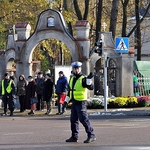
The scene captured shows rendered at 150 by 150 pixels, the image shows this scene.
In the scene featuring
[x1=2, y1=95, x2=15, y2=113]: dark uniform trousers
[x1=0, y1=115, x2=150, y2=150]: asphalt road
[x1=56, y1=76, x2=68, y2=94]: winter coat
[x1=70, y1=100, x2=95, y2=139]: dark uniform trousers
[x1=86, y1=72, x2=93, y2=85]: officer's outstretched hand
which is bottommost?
[x1=0, y1=115, x2=150, y2=150]: asphalt road

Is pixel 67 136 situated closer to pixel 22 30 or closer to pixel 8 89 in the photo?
pixel 8 89

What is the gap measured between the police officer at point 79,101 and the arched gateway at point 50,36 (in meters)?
15.0

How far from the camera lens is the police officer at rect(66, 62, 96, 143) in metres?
12.7

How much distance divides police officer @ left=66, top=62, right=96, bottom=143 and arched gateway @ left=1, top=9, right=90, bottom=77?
14964 millimetres

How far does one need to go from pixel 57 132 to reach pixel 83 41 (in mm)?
13010

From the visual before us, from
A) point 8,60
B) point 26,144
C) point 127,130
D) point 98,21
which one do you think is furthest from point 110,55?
point 26,144

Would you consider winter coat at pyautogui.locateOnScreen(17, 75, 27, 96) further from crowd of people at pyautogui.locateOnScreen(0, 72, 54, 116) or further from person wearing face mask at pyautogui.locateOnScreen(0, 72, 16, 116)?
person wearing face mask at pyautogui.locateOnScreen(0, 72, 16, 116)

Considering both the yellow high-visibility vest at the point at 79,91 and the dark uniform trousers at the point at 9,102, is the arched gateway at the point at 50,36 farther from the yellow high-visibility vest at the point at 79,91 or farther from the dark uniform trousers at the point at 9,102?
the yellow high-visibility vest at the point at 79,91

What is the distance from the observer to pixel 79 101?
12.8 meters

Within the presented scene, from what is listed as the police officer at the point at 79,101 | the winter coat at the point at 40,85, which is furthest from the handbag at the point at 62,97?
the police officer at the point at 79,101

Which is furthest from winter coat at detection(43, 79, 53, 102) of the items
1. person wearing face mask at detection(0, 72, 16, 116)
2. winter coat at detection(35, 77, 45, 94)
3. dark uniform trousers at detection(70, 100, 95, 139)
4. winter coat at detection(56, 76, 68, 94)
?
dark uniform trousers at detection(70, 100, 95, 139)

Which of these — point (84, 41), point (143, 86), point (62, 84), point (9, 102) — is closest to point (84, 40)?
point (84, 41)

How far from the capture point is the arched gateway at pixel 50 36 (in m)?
28.0

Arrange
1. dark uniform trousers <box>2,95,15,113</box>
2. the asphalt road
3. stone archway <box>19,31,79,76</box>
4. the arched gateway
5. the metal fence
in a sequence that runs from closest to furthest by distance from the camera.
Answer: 1. the asphalt road
2. dark uniform trousers <box>2,95,15,113</box>
3. the arched gateway
4. stone archway <box>19,31,79,76</box>
5. the metal fence
